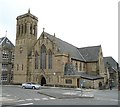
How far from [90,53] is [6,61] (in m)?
26.1

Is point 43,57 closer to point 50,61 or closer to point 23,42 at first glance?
point 50,61

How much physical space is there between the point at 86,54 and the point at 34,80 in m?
18.5

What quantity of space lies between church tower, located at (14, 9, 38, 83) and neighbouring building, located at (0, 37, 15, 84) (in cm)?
475

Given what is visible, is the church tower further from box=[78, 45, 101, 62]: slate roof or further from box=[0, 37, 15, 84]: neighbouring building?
box=[78, 45, 101, 62]: slate roof

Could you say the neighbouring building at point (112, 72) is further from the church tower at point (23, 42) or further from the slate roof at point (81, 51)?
the church tower at point (23, 42)

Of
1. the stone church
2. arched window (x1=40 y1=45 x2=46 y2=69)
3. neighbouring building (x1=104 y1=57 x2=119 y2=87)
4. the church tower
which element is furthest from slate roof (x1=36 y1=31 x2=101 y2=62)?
neighbouring building (x1=104 y1=57 x2=119 y2=87)

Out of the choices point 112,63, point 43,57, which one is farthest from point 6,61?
→ point 112,63

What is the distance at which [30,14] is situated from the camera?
64.2 meters

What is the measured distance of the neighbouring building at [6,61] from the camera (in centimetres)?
6756

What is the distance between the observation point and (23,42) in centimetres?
6384

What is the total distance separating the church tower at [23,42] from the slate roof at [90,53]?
1581 centimetres

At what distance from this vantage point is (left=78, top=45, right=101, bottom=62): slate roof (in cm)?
6568

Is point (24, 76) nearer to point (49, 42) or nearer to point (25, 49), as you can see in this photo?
point (25, 49)

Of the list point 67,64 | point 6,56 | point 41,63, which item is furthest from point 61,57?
point 6,56
